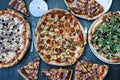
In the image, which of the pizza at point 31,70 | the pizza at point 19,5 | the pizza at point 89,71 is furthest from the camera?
the pizza at point 19,5

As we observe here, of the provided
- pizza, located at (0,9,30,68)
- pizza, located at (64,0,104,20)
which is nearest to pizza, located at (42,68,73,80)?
pizza, located at (0,9,30,68)

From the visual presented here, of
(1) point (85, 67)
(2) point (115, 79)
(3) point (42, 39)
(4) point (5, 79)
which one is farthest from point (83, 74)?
(4) point (5, 79)

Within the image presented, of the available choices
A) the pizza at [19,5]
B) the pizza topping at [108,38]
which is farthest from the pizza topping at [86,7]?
the pizza at [19,5]

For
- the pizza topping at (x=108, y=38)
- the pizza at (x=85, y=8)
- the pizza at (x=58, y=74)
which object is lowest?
the pizza at (x=58, y=74)

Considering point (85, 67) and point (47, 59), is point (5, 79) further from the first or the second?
point (85, 67)

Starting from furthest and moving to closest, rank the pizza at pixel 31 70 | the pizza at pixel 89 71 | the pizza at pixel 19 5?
the pizza at pixel 19 5 → the pizza at pixel 31 70 → the pizza at pixel 89 71

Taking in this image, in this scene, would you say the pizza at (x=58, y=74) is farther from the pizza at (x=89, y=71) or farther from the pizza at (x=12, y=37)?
the pizza at (x=12, y=37)
